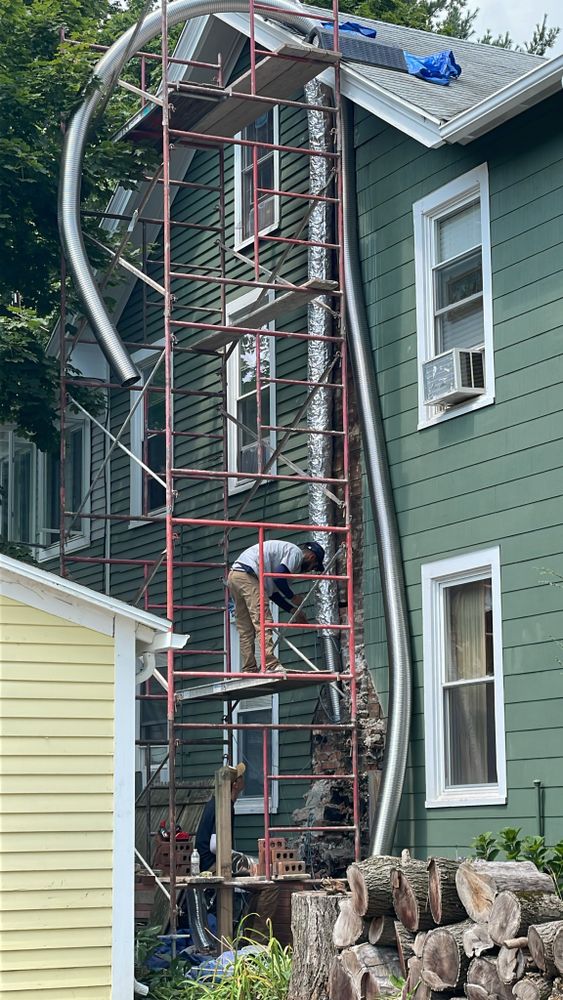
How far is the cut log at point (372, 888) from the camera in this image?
29.1 feet

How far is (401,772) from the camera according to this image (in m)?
12.1

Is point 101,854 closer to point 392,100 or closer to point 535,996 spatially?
point 535,996

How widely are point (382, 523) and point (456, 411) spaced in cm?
132

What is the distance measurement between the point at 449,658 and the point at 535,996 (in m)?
4.91

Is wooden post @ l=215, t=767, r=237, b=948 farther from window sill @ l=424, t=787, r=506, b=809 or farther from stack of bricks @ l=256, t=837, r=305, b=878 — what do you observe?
window sill @ l=424, t=787, r=506, b=809

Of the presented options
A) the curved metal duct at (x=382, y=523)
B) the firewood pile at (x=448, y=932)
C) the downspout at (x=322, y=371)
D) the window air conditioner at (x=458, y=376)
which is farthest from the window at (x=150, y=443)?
the firewood pile at (x=448, y=932)

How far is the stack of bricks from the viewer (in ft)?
41.4

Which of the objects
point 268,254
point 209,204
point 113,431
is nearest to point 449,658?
point 268,254

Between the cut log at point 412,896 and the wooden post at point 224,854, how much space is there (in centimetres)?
366

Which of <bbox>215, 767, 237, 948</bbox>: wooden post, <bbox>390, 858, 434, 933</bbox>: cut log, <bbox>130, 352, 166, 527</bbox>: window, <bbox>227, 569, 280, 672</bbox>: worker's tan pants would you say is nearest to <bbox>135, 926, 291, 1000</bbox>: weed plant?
<bbox>215, 767, 237, 948</bbox>: wooden post

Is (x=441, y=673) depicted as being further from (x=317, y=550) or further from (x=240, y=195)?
(x=240, y=195)

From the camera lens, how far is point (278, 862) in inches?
498

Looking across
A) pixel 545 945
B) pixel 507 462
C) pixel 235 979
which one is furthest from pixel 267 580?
pixel 545 945

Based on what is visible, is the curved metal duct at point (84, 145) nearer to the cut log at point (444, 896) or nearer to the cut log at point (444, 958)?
the cut log at point (444, 896)
